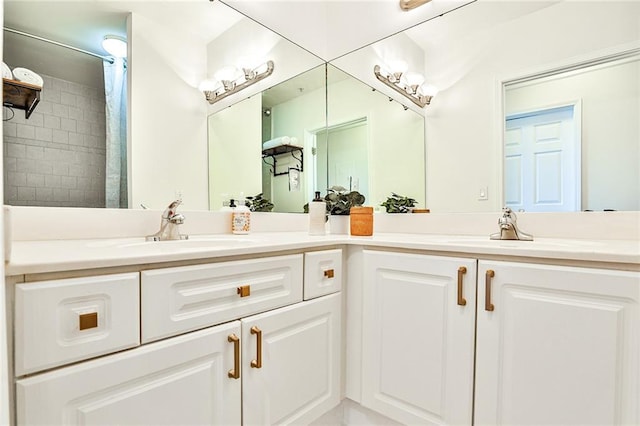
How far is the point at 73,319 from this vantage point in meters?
0.62

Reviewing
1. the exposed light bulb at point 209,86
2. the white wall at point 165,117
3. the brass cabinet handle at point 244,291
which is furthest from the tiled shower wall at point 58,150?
the brass cabinet handle at point 244,291

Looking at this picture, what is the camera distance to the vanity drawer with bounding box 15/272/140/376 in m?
0.57

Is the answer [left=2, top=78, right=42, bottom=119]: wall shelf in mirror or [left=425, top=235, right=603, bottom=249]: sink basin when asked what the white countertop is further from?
[left=2, top=78, right=42, bottom=119]: wall shelf in mirror

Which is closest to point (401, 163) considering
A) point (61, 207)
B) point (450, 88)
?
point (450, 88)

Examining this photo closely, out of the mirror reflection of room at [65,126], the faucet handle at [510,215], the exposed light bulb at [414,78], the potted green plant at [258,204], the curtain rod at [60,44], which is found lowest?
the faucet handle at [510,215]

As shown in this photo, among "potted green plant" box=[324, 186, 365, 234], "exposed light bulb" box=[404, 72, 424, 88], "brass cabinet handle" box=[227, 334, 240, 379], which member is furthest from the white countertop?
"exposed light bulb" box=[404, 72, 424, 88]

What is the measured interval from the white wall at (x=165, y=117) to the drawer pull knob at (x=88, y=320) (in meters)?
0.64

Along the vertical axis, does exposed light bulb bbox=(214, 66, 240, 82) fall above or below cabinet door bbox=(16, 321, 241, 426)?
above

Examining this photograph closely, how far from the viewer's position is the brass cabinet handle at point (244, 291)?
0.91 m

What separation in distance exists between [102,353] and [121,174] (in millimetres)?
725

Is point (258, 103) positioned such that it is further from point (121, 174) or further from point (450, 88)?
point (450, 88)

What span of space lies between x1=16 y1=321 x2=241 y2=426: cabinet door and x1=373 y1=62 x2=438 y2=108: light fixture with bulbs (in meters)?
1.44

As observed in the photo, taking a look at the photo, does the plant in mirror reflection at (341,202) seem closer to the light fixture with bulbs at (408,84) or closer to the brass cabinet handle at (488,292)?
the light fixture with bulbs at (408,84)

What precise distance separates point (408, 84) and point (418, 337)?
130 centimetres
